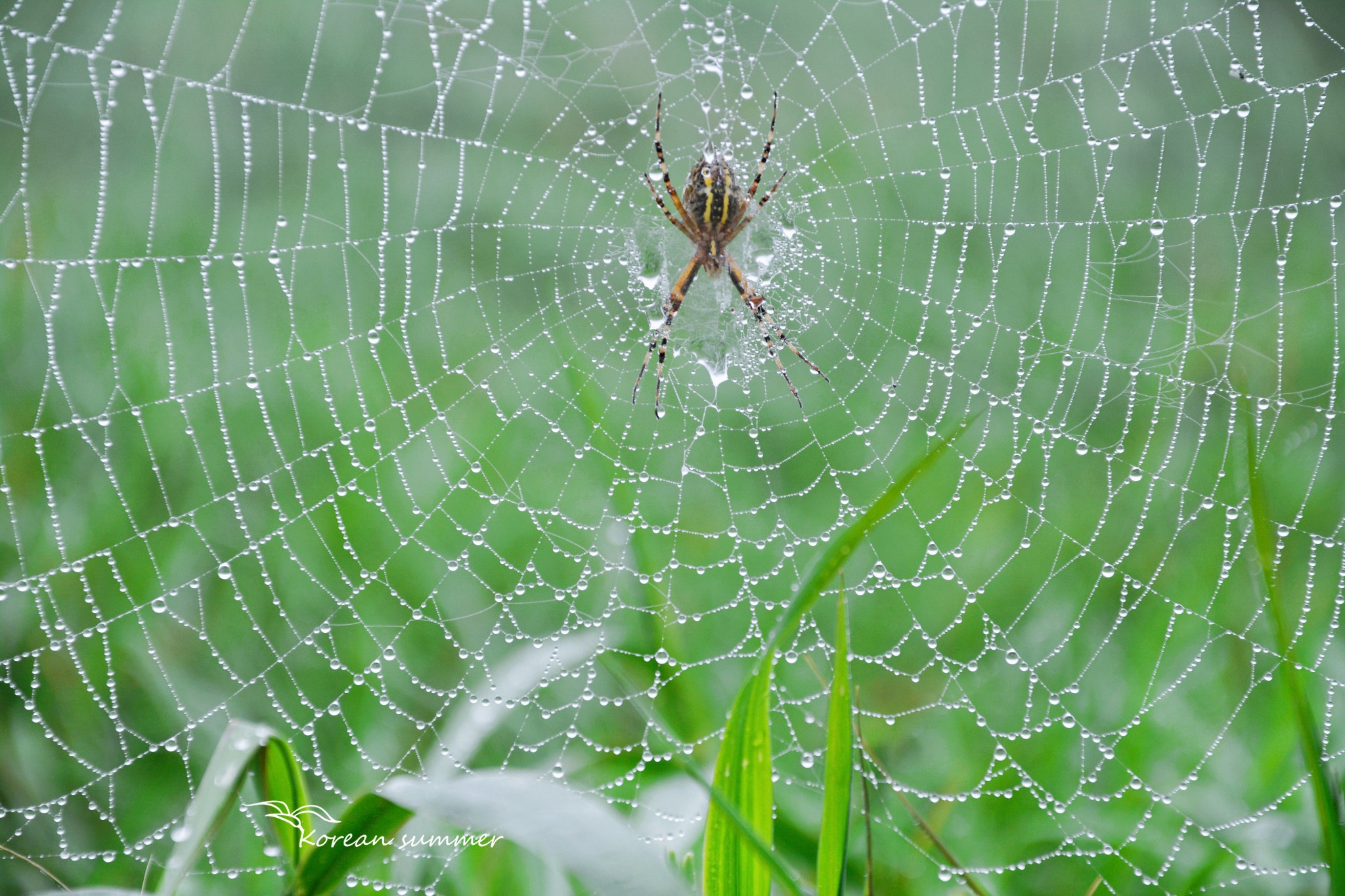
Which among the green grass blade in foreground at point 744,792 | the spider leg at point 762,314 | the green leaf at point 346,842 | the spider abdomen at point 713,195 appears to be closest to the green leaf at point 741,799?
the green grass blade in foreground at point 744,792

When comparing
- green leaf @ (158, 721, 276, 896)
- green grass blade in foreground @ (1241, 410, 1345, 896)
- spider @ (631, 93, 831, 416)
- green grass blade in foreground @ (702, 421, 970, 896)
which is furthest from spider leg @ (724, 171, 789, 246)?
green leaf @ (158, 721, 276, 896)

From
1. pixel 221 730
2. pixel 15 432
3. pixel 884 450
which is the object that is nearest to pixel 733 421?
pixel 884 450

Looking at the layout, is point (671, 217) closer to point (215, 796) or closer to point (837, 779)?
point (837, 779)

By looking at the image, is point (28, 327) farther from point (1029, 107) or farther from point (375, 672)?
point (1029, 107)

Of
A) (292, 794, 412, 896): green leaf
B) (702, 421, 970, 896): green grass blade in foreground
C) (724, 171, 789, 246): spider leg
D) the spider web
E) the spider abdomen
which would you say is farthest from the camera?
(724, 171, 789, 246): spider leg

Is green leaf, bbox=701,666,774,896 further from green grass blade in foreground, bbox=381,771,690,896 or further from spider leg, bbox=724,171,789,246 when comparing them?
spider leg, bbox=724,171,789,246
